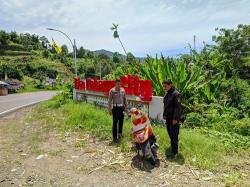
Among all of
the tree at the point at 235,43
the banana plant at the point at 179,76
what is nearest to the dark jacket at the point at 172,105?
the banana plant at the point at 179,76

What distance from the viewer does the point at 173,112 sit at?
7.45m

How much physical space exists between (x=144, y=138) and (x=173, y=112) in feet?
2.87

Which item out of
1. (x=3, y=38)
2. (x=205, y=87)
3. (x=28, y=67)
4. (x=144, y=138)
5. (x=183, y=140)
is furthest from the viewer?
(x=3, y=38)

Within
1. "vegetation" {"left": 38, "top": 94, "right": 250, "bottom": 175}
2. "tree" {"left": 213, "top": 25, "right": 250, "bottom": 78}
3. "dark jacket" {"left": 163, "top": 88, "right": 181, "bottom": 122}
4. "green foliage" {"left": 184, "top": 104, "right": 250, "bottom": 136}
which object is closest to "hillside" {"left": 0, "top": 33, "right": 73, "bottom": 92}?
"tree" {"left": 213, "top": 25, "right": 250, "bottom": 78}

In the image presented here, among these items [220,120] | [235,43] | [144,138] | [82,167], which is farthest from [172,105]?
[235,43]

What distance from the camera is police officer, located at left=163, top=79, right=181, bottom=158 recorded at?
738cm

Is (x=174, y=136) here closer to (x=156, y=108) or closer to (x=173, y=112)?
(x=173, y=112)

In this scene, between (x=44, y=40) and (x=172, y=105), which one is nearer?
(x=172, y=105)

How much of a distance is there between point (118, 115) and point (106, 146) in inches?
35.4

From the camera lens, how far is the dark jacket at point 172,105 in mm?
7363

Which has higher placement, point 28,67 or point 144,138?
point 28,67

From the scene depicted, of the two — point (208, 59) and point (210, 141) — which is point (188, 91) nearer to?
point (208, 59)

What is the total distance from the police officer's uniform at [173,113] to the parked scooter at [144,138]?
41 cm

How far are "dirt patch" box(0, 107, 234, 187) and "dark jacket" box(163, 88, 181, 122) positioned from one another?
995mm
